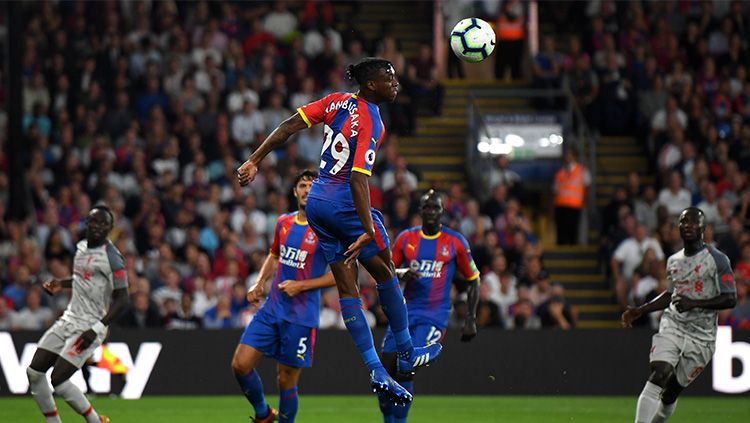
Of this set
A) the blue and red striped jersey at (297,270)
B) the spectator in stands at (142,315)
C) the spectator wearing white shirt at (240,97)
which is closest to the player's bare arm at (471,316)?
the blue and red striped jersey at (297,270)

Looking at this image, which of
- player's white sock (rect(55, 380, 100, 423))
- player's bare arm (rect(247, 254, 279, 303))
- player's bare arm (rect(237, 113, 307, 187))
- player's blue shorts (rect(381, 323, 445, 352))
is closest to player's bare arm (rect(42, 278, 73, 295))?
player's white sock (rect(55, 380, 100, 423))

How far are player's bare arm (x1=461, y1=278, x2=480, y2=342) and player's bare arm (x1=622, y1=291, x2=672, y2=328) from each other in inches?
53.5

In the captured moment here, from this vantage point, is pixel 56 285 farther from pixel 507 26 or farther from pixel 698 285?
pixel 507 26

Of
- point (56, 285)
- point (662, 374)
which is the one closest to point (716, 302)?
point (662, 374)

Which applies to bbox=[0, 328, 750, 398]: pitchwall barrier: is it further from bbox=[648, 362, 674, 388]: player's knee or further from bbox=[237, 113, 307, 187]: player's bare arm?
bbox=[237, 113, 307, 187]: player's bare arm

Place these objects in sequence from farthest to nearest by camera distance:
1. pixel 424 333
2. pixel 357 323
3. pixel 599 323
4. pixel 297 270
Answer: pixel 599 323
pixel 424 333
pixel 297 270
pixel 357 323

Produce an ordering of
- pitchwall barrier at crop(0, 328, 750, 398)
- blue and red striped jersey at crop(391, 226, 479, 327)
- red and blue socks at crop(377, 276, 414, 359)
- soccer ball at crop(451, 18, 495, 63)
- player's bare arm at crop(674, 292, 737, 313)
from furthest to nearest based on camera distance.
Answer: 1. pitchwall barrier at crop(0, 328, 750, 398)
2. blue and red striped jersey at crop(391, 226, 479, 327)
3. player's bare arm at crop(674, 292, 737, 313)
4. soccer ball at crop(451, 18, 495, 63)
5. red and blue socks at crop(377, 276, 414, 359)

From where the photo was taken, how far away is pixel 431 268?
12.8m

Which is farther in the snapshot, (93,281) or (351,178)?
(93,281)

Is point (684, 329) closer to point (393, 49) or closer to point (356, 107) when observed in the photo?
point (356, 107)

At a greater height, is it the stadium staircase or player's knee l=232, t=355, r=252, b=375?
the stadium staircase

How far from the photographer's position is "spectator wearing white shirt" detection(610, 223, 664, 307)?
19.6 m

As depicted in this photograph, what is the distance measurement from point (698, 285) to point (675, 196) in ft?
29.4

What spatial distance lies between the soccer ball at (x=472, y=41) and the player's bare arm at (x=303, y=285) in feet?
7.48
